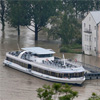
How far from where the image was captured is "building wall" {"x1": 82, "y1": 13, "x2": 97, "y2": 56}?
72.8m

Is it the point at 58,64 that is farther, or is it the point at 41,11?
the point at 41,11

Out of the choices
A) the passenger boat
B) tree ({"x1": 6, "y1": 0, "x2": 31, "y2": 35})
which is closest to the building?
the passenger boat

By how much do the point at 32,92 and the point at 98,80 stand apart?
30.4 feet

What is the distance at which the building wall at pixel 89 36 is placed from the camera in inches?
2864

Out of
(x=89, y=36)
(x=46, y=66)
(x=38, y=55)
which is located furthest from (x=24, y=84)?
(x=89, y=36)

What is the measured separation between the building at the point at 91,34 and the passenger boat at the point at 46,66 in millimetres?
11773

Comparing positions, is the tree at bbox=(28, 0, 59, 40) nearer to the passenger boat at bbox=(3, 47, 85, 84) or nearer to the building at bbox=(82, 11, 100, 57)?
the building at bbox=(82, 11, 100, 57)

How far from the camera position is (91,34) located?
73438 mm

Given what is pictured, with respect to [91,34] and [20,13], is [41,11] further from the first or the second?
[91,34]

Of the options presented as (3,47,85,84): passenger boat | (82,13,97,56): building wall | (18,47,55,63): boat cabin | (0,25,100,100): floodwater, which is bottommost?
(0,25,100,100): floodwater

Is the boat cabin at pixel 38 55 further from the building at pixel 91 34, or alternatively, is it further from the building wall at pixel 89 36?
the building wall at pixel 89 36

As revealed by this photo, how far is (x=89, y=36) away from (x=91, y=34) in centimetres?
43

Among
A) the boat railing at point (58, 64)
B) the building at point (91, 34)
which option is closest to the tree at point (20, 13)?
the building at point (91, 34)

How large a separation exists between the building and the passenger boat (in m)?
11.8
